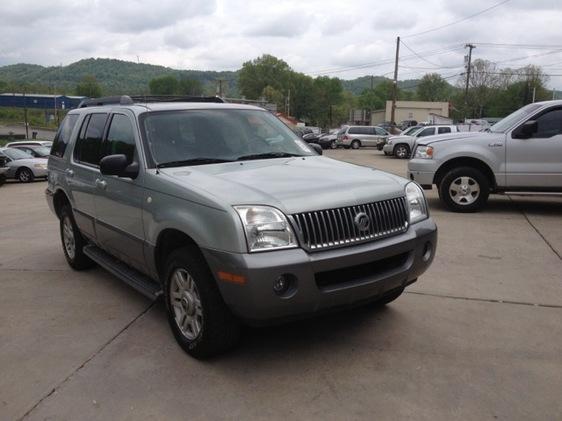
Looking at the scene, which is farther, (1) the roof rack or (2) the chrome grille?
(1) the roof rack

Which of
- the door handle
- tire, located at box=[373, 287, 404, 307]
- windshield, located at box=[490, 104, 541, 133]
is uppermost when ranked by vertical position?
windshield, located at box=[490, 104, 541, 133]

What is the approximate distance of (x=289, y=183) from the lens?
12.0 ft

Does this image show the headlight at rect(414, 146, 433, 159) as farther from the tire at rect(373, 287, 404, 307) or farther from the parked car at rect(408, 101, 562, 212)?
A: the tire at rect(373, 287, 404, 307)

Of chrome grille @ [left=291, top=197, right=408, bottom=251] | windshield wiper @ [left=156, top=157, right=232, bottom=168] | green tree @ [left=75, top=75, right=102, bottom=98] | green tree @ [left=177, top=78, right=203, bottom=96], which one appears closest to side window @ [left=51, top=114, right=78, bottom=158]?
windshield wiper @ [left=156, top=157, right=232, bottom=168]

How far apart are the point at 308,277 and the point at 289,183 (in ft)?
2.35

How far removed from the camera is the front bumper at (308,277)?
10.4 feet

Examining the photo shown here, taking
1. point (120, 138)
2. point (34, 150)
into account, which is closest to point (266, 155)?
point (120, 138)

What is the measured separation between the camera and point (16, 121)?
334ft

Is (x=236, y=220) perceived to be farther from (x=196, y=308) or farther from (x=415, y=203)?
(x=415, y=203)

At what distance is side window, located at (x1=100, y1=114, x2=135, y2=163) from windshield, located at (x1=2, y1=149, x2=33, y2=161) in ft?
59.3

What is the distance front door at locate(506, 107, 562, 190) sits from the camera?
8586mm

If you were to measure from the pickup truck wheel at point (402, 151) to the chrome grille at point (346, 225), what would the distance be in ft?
81.7

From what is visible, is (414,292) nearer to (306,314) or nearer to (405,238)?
(405,238)

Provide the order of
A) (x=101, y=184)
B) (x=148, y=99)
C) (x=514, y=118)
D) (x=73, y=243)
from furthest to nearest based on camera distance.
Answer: (x=514, y=118) → (x=73, y=243) → (x=148, y=99) → (x=101, y=184)
